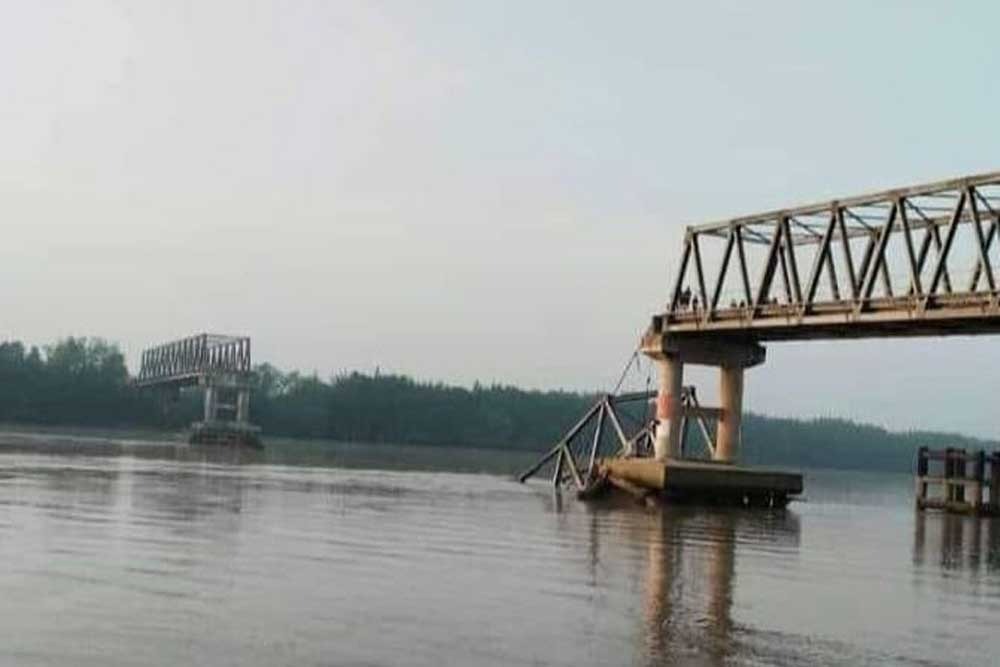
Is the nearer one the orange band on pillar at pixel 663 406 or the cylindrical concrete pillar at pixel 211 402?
the orange band on pillar at pixel 663 406

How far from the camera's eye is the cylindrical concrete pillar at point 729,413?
64.6 meters

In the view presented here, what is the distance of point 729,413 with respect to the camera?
2549 inches

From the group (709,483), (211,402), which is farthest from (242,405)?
(709,483)

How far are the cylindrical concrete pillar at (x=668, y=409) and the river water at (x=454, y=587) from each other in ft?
54.1

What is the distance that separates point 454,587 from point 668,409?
4179 centimetres

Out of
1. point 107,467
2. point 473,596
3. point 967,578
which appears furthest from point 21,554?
point 107,467

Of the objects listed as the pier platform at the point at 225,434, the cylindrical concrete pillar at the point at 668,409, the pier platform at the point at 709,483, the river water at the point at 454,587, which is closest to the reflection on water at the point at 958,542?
the river water at the point at 454,587

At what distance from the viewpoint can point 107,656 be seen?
15.3m

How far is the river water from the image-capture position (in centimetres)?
1692

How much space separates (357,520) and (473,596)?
54.5ft

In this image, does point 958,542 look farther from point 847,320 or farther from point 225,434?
point 225,434

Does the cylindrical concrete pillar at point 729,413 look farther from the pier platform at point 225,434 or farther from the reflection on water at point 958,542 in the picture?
the pier platform at point 225,434

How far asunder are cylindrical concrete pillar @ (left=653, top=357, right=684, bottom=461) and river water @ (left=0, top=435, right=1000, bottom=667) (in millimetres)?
16480

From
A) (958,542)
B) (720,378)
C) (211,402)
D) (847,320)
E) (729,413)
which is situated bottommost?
(958,542)
